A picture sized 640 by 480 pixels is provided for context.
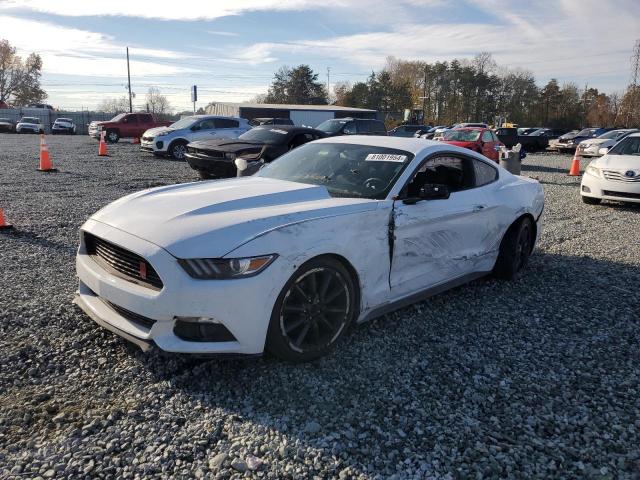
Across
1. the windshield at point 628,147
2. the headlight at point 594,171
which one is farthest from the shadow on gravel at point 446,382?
the windshield at point 628,147

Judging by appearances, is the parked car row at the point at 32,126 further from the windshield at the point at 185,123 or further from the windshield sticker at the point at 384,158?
the windshield sticker at the point at 384,158

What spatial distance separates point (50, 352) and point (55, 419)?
841 millimetres

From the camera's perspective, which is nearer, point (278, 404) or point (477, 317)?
point (278, 404)

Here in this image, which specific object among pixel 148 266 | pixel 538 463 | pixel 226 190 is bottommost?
pixel 538 463

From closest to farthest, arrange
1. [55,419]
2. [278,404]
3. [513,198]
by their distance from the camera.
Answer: [55,419] < [278,404] < [513,198]

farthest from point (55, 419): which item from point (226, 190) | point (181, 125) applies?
point (181, 125)

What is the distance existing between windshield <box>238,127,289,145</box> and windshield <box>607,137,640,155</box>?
7.33m

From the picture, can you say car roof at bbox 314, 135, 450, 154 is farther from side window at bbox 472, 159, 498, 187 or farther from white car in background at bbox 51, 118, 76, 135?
white car in background at bbox 51, 118, 76, 135

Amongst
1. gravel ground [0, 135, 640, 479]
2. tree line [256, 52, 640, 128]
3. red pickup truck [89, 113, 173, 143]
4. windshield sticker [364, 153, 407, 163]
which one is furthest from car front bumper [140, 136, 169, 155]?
tree line [256, 52, 640, 128]

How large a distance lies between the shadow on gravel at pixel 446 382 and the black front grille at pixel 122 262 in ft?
1.75

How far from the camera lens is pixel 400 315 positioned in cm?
444

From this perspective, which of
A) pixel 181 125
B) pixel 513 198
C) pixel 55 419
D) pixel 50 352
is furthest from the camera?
pixel 181 125

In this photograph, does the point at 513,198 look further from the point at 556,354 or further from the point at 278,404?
the point at 278,404

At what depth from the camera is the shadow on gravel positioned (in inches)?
111
